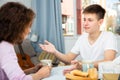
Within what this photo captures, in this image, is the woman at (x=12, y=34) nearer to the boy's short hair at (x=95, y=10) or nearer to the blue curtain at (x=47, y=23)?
the boy's short hair at (x=95, y=10)

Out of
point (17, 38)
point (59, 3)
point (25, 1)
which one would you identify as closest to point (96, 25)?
point (17, 38)

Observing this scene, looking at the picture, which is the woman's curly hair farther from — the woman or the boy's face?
the boy's face

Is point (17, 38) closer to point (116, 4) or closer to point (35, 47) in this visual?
point (35, 47)

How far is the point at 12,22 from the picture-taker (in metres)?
1.40

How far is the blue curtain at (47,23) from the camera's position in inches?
157

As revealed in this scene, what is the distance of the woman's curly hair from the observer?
4.58ft

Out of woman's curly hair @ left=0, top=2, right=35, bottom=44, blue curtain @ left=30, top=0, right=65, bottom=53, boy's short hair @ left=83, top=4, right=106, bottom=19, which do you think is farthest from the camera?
blue curtain @ left=30, top=0, right=65, bottom=53

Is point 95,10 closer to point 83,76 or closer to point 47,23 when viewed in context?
point 83,76

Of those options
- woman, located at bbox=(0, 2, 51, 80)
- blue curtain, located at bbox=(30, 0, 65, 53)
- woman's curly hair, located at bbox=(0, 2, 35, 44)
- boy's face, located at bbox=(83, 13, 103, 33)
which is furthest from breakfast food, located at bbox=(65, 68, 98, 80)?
blue curtain, located at bbox=(30, 0, 65, 53)

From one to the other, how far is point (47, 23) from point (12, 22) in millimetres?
2675

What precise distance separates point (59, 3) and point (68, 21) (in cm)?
48

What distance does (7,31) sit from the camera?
1.41 m

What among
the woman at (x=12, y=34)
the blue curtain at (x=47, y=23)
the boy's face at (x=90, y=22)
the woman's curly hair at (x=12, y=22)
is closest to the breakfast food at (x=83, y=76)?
the woman at (x=12, y=34)

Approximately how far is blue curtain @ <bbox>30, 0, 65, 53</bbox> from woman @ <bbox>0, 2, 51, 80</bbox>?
8.25 ft
